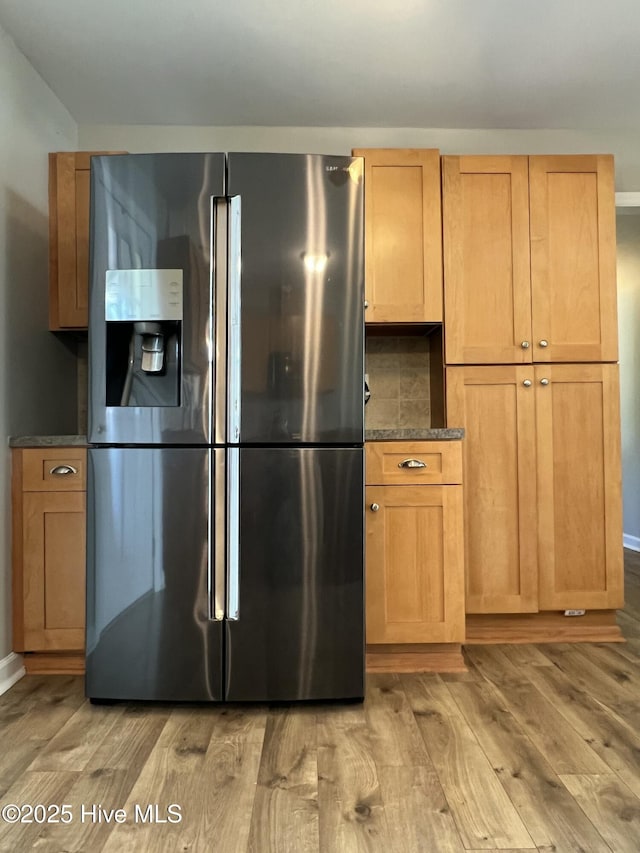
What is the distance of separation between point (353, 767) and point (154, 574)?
2.72 feet

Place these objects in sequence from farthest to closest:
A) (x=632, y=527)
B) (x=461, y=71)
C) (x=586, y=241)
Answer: (x=632, y=527), (x=586, y=241), (x=461, y=71)

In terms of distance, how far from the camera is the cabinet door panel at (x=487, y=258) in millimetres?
2557

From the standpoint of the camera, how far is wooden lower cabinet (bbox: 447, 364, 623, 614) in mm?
2523

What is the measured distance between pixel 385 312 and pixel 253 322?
83cm

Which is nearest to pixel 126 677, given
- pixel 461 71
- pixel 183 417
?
pixel 183 417

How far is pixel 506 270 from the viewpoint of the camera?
258 cm

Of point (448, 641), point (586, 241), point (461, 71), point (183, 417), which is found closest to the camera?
point (183, 417)

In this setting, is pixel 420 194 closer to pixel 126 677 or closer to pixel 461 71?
pixel 461 71

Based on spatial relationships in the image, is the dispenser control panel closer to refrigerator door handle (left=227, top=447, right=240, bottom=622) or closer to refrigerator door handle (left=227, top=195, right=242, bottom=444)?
refrigerator door handle (left=227, top=195, right=242, bottom=444)

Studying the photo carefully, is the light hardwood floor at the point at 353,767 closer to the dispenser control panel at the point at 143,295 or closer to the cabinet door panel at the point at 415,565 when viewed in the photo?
the cabinet door panel at the point at 415,565

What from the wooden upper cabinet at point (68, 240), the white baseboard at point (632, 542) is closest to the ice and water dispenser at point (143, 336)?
the wooden upper cabinet at point (68, 240)

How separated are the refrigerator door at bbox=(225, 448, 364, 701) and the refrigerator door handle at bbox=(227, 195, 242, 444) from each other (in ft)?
0.34

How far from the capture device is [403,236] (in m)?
2.55

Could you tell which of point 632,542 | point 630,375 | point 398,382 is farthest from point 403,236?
point 632,542
